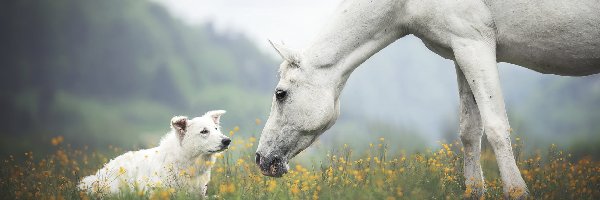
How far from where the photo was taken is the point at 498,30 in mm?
5824

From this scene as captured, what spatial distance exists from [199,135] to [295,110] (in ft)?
6.01

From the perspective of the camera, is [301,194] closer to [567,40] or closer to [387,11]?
[387,11]

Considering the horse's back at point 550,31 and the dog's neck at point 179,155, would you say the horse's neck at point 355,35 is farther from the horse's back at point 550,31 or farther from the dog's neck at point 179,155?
the dog's neck at point 179,155

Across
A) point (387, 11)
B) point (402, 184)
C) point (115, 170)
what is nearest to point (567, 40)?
point (387, 11)

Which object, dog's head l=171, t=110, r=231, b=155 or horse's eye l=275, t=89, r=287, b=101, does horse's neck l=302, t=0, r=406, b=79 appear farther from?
dog's head l=171, t=110, r=231, b=155

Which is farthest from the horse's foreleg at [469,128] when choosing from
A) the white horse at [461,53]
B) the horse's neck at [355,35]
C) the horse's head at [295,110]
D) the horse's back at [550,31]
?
the horse's head at [295,110]

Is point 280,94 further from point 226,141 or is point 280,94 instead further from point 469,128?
point 469,128

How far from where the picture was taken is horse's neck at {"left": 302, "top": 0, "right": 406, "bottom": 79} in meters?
6.23

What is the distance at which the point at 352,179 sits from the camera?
7.14m

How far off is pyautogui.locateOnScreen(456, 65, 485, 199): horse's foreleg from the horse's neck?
42.2 inches

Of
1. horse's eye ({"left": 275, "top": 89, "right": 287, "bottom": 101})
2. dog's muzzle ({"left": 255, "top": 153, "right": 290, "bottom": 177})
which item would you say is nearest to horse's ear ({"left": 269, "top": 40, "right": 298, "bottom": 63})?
horse's eye ({"left": 275, "top": 89, "right": 287, "bottom": 101})

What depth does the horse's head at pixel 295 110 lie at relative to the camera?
20.4ft

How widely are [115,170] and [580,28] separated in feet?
18.0

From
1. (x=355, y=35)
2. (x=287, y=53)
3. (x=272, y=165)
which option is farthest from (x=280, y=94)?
(x=355, y=35)
